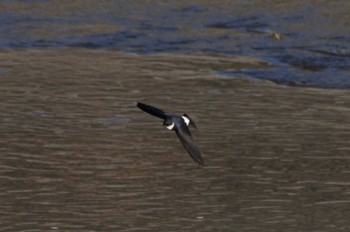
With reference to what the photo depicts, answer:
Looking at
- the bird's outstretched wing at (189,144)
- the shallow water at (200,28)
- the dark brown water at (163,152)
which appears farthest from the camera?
the shallow water at (200,28)

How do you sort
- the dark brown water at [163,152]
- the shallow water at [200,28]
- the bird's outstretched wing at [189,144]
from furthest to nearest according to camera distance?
the shallow water at [200,28] → the dark brown water at [163,152] → the bird's outstretched wing at [189,144]

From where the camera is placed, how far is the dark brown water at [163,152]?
5555 mm

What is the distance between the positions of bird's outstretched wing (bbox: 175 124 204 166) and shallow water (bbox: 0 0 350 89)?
391 centimetres

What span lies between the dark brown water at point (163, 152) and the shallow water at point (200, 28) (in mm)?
586

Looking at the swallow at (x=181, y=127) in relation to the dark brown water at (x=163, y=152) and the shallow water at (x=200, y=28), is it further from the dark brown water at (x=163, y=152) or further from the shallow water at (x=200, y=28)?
the shallow water at (x=200, y=28)

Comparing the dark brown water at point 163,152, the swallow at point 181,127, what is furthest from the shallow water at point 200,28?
the swallow at point 181,127

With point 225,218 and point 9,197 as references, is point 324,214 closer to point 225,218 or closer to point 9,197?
point 225,218

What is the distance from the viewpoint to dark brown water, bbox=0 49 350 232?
18.2 ft

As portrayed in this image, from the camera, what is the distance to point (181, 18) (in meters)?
11.2

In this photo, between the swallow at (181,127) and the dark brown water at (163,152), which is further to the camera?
the dark brown water at (163,152)

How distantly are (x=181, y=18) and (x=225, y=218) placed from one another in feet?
19.1

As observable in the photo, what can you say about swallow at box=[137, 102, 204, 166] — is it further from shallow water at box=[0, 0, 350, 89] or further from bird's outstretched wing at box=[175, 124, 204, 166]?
shallow water at box=[0, 0, 350, 89]

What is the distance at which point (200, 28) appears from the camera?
430 inches

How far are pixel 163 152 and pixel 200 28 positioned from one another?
4.32 metres
